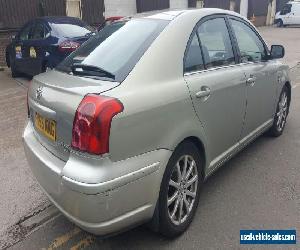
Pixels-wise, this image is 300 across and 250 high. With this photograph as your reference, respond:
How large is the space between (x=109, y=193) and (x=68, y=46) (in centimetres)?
573

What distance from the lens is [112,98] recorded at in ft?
7.30

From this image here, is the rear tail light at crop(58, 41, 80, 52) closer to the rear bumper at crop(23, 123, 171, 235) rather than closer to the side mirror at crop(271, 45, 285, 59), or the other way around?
the side mirror at crop(271, 45, 285, 59)

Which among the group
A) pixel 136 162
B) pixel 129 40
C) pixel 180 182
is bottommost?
pixel 180 182

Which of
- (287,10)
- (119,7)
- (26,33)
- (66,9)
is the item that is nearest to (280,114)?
(26,33)

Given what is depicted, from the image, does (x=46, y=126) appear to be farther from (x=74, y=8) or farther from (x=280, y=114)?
(x=74, y=8)

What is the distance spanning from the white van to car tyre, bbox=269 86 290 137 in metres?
25.1

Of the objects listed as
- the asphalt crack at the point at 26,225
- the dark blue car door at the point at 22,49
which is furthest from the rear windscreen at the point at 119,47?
the dark blue car door at the point at 22,49

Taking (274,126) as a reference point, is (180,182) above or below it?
above

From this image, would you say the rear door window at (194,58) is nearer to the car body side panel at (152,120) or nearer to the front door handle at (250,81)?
the car body side panel at (152,120)

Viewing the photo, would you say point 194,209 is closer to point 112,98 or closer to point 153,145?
point 153,145

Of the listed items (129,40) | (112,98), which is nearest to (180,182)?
(112,98)

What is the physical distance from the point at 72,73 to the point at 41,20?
6121 millimetres

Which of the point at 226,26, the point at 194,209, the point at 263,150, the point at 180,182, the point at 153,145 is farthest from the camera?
the point at 263,150

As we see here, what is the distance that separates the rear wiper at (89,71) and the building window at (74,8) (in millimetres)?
10796
